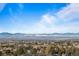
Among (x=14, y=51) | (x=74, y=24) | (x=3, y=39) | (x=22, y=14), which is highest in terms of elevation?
(x=22, y=14)

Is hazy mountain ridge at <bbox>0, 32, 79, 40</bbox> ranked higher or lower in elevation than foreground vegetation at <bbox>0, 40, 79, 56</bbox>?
higher

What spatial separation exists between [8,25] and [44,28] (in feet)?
1.02

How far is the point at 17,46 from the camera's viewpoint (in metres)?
1.30

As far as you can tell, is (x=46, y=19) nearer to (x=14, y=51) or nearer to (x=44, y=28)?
(x=44, y=28)

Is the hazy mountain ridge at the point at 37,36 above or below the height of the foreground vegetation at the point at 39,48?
above

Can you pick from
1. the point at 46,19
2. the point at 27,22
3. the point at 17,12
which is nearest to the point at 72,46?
the point at 46,19

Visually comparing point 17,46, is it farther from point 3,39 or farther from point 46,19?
point 46,19

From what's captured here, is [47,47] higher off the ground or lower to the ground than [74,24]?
lower

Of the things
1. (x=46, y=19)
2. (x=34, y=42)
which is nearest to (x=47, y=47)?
(x=34, y=42)

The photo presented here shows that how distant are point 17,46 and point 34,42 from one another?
0.15 m

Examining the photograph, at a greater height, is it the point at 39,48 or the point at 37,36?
the point at 37,36

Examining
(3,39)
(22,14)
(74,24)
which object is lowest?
(3,39)

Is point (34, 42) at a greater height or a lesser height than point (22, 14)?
lesser

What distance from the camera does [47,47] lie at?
4.24 feet
